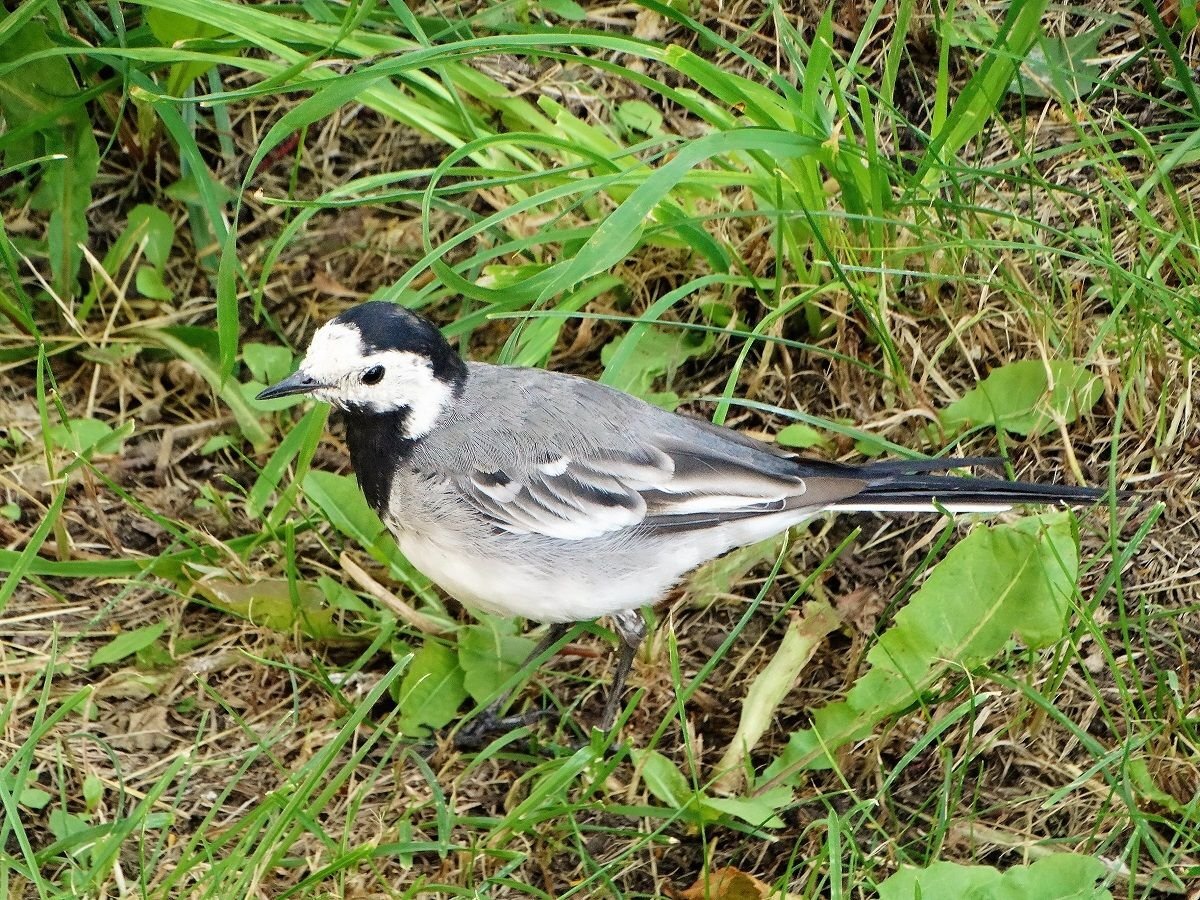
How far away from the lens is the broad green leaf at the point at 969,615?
370 cm

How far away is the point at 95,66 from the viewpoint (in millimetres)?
5285

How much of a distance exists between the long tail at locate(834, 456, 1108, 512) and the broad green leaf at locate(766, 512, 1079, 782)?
0.15 metres

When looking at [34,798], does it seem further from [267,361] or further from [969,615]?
[969,615]

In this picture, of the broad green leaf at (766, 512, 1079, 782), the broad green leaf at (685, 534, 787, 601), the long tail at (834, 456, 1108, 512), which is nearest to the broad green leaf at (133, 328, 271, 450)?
the broad green leaf at (685, 534, 787, 601)

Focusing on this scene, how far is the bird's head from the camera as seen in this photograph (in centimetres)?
411

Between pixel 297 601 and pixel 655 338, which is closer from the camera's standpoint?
pixel 297 601

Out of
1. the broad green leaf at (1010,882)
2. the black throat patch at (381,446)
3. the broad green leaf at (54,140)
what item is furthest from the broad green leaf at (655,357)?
the broad green leaf at (54,140)

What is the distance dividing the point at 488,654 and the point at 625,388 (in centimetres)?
107

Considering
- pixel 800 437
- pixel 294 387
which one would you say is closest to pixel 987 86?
pixel 800 437

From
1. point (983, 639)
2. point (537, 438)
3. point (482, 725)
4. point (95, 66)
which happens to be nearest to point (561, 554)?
point (537, 438)

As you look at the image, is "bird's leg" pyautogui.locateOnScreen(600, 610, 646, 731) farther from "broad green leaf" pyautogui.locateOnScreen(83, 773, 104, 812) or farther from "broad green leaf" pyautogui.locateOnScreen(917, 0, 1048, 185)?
"broad green leaf" pyautogui.locateOnScreen(917, 0, 1048, 185)

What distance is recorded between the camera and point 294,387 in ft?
13.4

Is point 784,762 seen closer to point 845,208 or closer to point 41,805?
point 845,208

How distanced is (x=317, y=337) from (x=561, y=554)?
99 centimetres
